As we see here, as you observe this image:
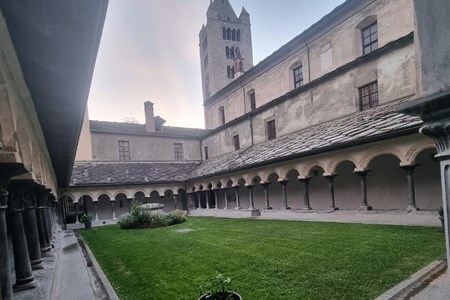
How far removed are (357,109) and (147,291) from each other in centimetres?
1345

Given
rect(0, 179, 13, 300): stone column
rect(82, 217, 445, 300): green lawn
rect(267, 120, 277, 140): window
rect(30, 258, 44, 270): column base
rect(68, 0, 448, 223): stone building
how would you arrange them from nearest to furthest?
rect(0, 179, 13, 300): stone column, rect(82, 217, 445, 300): green lawn, rect(30, 258, 44, 270): column base, rect(68, 0, 448, 223): stone building, rect(267, 120, 277, 140): window

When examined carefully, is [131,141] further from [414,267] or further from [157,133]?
[414,267]

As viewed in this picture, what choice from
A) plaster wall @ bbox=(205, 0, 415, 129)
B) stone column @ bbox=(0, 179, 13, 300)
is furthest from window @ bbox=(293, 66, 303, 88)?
stone column @ bbox=(0, 179, 13, 300)

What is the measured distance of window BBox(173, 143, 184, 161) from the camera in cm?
2927

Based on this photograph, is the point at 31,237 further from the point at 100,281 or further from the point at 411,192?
the point at 411,192

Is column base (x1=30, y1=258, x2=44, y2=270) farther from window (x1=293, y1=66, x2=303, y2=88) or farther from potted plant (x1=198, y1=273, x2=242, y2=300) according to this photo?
window (x1=293, y1=66, x2=303, y2=88)

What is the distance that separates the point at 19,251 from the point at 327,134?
12.4 meters

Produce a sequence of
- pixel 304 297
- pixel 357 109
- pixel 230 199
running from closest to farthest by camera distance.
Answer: pixel 304 297 → pixel 357 109 → pixel 230 199

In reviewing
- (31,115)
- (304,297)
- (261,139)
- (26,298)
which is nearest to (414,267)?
(304,297)

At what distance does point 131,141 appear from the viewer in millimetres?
27031

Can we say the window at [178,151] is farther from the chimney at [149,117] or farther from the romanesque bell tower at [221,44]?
the romanesque bell tower at [221,44]

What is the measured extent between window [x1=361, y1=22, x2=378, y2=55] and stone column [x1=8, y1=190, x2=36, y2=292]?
1658 centimetres

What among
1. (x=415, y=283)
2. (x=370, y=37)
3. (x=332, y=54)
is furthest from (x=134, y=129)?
(x=415, y=283)

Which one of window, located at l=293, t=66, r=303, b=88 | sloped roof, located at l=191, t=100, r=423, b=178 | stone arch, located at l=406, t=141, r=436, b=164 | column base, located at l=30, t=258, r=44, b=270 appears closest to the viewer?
column base, located at l=30, t=258, r=44, b=270
